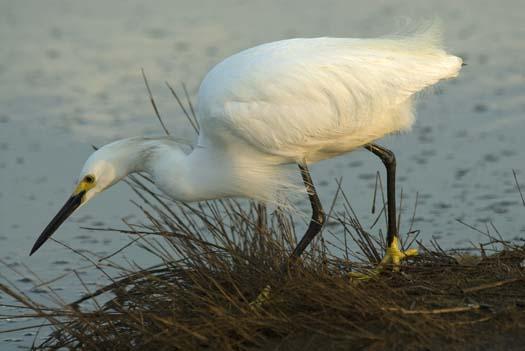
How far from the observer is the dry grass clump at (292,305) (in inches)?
172

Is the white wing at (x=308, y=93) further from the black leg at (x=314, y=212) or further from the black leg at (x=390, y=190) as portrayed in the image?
the black leg at (x=390, y=190)

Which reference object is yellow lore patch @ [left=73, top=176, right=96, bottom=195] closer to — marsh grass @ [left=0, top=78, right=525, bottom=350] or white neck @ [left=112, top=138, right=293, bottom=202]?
white neck @ [left=112, top=138, right=293, bottom=202]

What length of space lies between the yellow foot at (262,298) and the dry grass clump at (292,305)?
0.02m

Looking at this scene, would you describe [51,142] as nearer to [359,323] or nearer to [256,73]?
[256,73]

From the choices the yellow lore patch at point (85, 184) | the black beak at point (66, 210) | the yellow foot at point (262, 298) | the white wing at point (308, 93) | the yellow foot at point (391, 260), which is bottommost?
the yellow foot at point (391, 260)

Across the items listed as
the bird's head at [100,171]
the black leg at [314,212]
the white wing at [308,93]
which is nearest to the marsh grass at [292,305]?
the black leg at [314,212]

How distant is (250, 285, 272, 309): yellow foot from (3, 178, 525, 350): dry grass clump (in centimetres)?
2

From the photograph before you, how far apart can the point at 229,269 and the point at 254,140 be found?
2.39 feet

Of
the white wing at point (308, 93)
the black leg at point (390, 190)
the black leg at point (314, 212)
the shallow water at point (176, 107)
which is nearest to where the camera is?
the white wing at point (308, 93)

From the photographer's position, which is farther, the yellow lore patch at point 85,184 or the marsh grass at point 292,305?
the yellow lore patch at point 85,184

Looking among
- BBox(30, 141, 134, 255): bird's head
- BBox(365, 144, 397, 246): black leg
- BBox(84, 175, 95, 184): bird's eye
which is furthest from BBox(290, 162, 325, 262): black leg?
BBox(84, 175, 95, 184): bird's eye

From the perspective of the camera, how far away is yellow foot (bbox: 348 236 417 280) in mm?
5027

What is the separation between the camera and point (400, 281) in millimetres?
4992

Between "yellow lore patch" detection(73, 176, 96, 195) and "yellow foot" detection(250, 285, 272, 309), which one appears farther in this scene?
"yellow lore patch" detection(73, 176, 96, 195)
